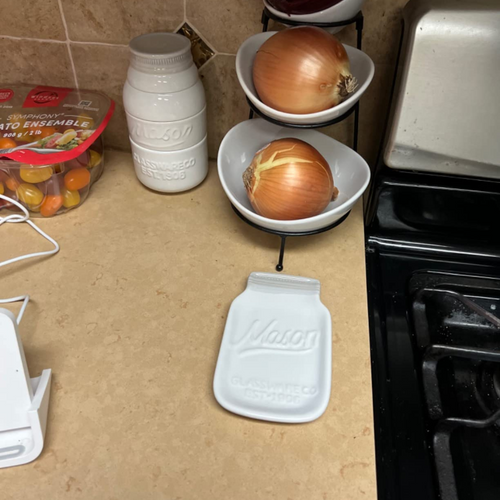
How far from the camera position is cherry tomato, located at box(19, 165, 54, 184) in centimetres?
69

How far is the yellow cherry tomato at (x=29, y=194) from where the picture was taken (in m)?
0.71

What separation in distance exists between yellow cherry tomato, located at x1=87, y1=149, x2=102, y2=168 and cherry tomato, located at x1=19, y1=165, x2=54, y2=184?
0.08m

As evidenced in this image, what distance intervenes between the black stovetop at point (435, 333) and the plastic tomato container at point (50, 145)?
1.45 feet

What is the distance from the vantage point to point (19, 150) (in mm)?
676

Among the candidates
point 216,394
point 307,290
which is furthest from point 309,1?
point 216,394

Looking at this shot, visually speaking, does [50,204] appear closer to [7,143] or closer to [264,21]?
[7,143]

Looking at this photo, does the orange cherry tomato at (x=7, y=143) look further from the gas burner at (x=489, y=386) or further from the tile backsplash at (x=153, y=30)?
the gas burner at (x=489, y=386)

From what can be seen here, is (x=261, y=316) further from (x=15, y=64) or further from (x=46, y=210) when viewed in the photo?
(x=15, y=64)

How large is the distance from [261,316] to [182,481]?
0.21 metres

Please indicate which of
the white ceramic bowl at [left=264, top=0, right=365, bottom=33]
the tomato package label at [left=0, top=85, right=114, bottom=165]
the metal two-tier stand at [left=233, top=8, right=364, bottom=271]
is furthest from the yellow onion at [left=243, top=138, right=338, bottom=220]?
the tomato package label at [left=0, top=85, right=114, bottom=165]

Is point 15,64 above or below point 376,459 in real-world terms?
above

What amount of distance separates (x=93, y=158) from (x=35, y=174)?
0.37ft

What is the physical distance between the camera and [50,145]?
2.29ft

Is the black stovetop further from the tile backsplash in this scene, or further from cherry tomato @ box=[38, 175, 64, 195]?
cherry tomato @ box=[38, 175, 64, 195]
